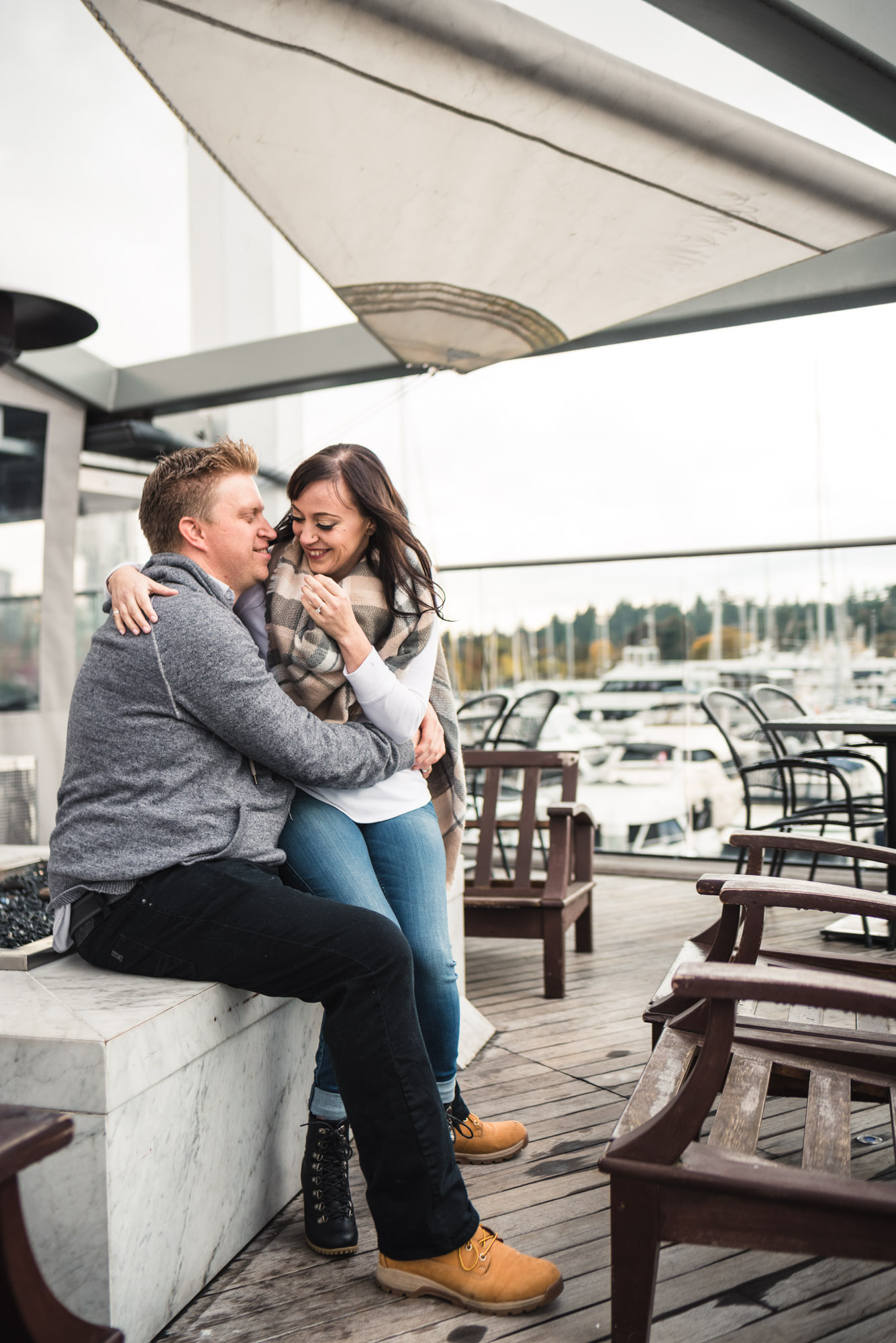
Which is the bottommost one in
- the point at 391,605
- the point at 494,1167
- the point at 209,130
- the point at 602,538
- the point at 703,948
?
the point at 494,1167

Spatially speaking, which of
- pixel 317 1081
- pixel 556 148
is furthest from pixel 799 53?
pixel 317 1081

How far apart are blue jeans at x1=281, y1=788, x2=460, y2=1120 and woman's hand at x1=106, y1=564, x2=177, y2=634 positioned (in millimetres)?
497

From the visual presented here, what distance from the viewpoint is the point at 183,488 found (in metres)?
1.96

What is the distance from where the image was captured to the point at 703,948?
2277 millimetres

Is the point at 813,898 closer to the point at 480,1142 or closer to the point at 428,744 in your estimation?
the point at 428,744

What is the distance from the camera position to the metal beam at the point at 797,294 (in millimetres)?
4340

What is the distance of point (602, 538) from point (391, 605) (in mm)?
5130

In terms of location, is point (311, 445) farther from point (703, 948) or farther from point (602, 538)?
point (703, 948)

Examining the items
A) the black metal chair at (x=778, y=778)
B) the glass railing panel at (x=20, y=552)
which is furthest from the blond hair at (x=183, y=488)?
the glass railing panel at (x=20, y=552)

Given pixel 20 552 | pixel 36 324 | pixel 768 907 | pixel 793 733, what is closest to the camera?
pixel 768 907

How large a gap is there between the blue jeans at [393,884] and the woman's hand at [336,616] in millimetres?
320


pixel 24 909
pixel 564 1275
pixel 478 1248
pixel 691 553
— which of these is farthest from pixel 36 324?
pixel 691 553

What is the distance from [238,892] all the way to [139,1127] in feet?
1.27

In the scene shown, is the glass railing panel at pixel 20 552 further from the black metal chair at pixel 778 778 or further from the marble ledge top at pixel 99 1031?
the marble ledge top at pixel 99 1031
